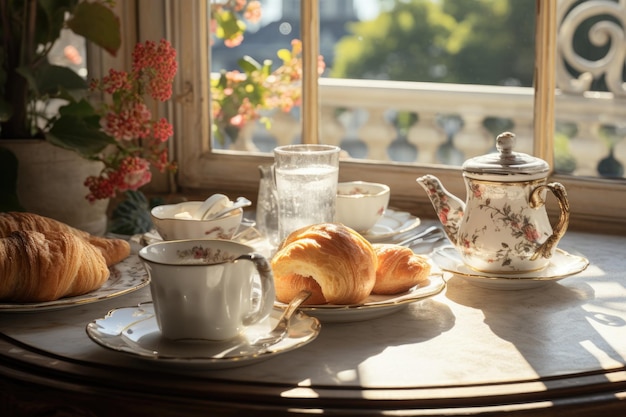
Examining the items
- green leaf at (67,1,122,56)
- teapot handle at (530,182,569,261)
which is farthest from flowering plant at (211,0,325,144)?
teapot handle at (530,182,569,261)

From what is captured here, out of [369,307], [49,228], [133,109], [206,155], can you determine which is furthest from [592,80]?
[49,228]

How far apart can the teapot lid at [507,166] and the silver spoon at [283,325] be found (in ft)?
0.92

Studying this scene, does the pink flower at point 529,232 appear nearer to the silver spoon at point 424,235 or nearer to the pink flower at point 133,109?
the silver spoon at point 424,235

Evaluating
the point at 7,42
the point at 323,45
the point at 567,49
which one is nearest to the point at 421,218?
the point at 323,45

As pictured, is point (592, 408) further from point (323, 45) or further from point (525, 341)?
point (323, 45)

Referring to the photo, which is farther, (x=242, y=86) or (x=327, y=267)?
(x=242, y=86)

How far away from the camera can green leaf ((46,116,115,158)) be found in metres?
→ 1.46

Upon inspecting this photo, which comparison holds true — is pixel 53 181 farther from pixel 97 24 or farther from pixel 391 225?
pixel 391 225

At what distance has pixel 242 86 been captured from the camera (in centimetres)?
184

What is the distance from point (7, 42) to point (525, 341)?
990 mm

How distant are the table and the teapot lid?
16 cm

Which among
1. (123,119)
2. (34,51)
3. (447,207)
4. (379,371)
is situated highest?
(34,51)

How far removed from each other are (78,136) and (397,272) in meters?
0.64

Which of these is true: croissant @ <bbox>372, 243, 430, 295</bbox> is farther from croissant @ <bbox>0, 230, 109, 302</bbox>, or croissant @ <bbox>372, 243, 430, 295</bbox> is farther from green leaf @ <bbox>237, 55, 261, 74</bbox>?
green leaf @ <bbox>237, 55, 261, 74</bbox>
